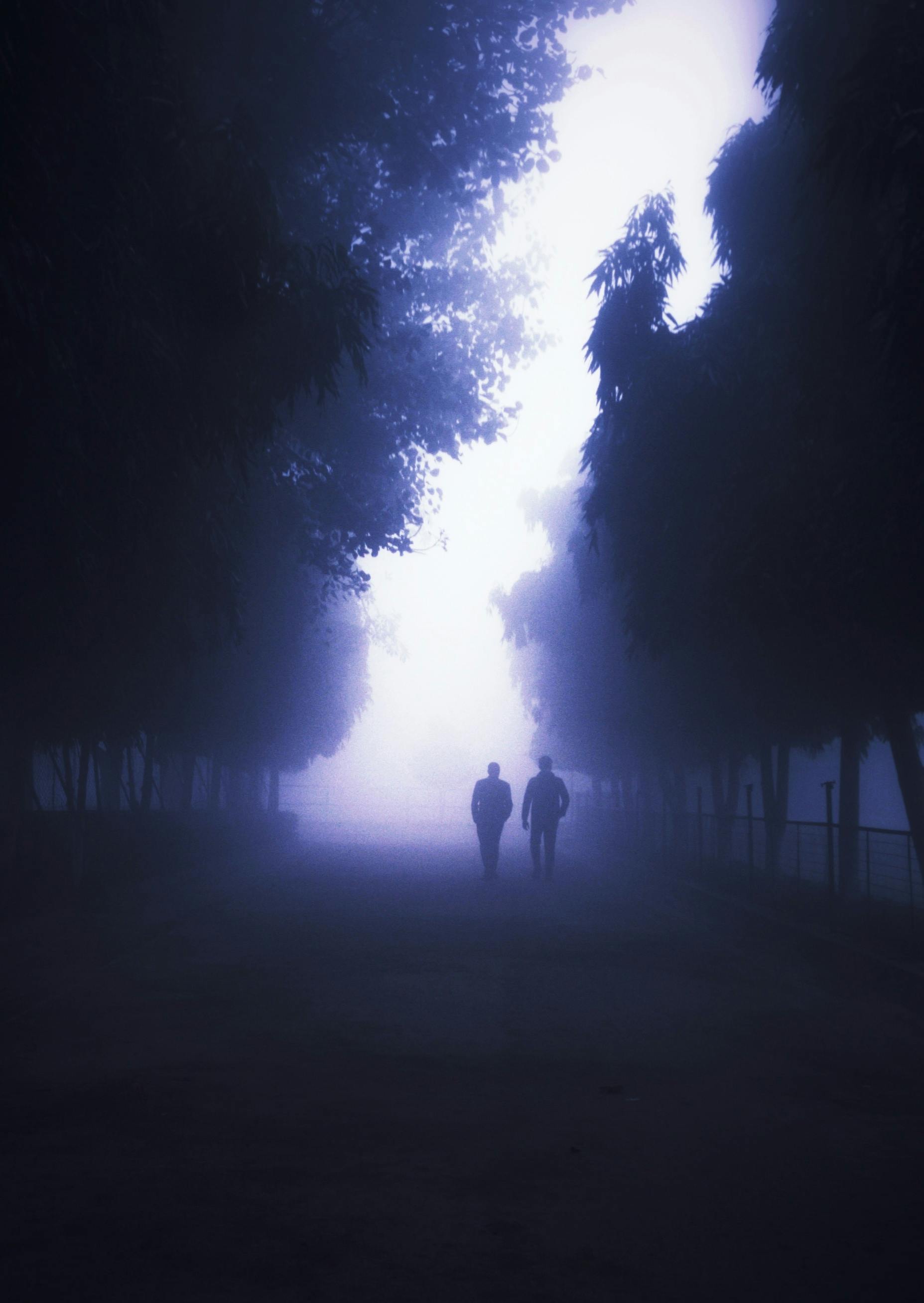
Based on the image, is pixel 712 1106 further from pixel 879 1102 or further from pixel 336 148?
pixel 336 148

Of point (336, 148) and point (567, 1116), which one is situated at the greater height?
point (336, 148)

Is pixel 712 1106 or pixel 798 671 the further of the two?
pixel 798 671

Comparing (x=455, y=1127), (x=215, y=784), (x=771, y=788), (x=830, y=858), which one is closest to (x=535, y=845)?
(x=771, y=788)

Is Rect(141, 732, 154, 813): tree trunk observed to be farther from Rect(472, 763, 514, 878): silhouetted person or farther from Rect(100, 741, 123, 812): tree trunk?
Rect(472, 763, 514, 878): silhouetted person

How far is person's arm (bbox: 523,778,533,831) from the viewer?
78.1ft

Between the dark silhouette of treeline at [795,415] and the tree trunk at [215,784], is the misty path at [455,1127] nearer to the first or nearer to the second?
the dark silhouette of treeline at [795,415]

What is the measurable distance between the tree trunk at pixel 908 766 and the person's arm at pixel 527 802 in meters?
9.16

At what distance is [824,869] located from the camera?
16375 mm

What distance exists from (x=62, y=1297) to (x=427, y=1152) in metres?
1.99

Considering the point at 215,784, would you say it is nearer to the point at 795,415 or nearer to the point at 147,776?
the point at 147,776

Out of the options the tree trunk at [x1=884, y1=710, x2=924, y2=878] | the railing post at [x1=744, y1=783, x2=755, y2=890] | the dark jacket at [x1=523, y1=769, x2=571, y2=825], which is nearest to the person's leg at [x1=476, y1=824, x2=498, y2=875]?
the dark jacket at [x1=523, y1=769, x2=571, y2=825]

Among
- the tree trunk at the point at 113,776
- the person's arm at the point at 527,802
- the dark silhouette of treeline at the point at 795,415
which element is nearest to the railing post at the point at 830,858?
the dark silhouette of treeline at the point at 795,415

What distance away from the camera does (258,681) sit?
94.3 feet

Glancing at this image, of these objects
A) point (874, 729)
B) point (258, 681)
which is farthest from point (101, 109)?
point (258, 681)
